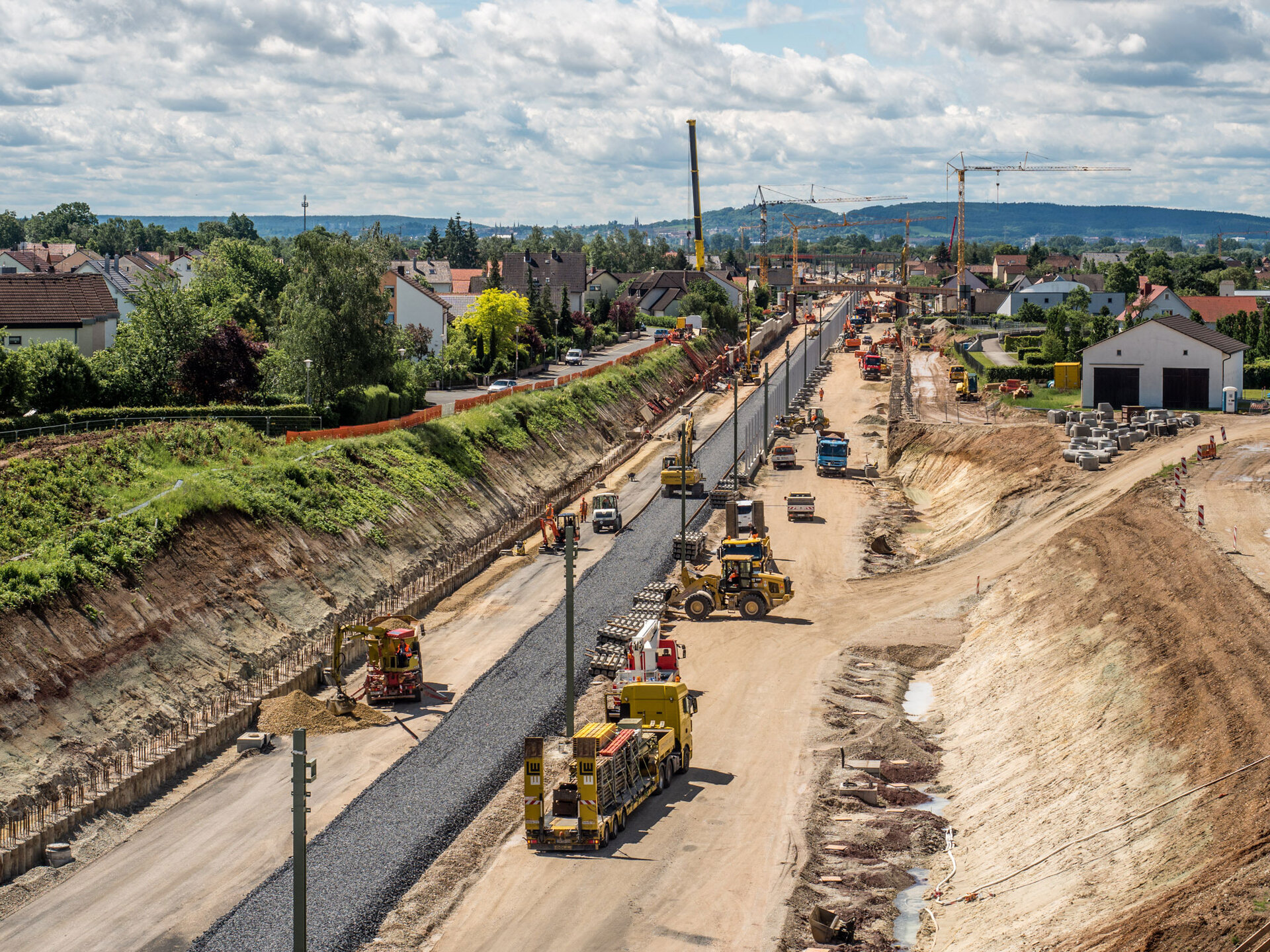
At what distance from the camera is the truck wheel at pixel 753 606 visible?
5009 centimetres

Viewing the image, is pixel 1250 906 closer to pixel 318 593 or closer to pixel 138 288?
pixel 318 593

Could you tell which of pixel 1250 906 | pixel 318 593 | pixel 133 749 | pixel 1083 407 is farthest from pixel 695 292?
pixel 1250 906

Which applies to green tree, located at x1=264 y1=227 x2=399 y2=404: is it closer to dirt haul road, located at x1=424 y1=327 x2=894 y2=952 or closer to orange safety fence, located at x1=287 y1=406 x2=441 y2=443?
orange safety fence, located at x1=287 y1=406 x2=441 y2=443

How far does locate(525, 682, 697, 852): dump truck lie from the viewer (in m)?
30.1

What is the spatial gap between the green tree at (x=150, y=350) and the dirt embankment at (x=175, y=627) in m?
14.4

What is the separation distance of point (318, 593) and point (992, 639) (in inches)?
994

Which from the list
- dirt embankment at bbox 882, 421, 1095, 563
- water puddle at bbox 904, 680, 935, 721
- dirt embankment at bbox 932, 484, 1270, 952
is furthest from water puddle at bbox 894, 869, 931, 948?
dirt embankment at bbox 882, 421, 1095, 563

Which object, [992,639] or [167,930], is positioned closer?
[167,930]

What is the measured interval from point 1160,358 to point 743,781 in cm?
5319

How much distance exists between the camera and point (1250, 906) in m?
20.0

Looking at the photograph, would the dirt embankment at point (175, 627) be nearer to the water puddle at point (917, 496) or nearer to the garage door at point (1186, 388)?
the water puddle at point (917, 496)

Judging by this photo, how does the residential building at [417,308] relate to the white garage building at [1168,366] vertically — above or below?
above

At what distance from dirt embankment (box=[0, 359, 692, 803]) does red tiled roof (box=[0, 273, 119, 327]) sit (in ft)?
80.6

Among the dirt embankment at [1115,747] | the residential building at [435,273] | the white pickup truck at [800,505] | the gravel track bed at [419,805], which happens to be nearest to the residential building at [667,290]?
the residential building at [435,273]
